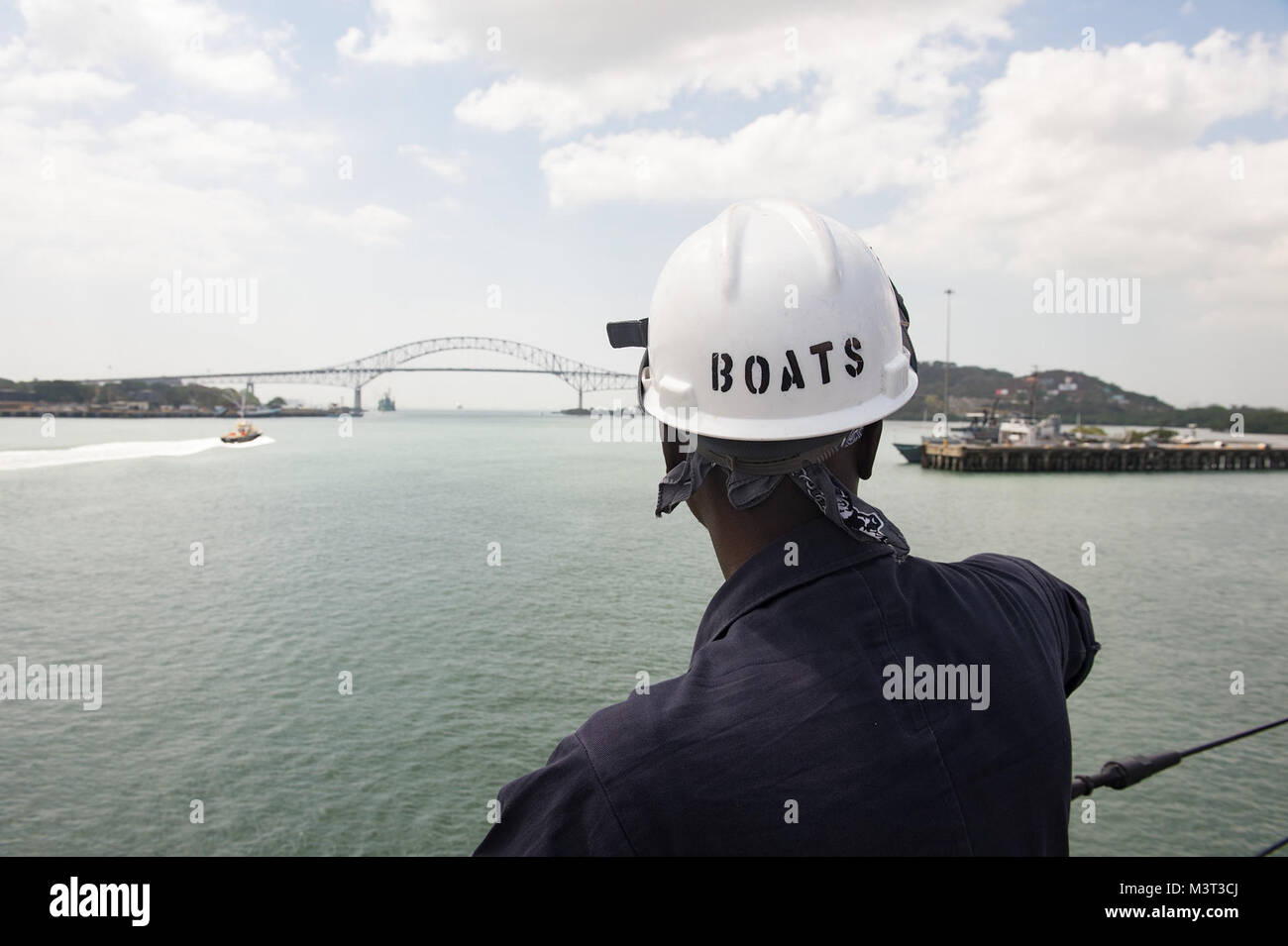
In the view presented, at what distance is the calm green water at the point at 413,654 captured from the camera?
27.7 feet

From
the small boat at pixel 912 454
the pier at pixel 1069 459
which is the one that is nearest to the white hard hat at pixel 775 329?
the pier at pixel 1069 459

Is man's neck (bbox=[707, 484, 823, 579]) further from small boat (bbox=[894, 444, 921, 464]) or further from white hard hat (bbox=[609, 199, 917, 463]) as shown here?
small boat (bbox=[894, 444, 921, 464])

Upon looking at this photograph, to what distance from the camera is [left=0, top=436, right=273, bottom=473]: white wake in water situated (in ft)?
162

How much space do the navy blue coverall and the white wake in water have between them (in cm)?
5500

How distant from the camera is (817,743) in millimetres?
992

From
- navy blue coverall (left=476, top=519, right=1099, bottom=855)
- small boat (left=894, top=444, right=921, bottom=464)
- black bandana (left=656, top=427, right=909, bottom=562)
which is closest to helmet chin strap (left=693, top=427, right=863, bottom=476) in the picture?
black bandana (left=656, top=427, right=909, bottom=562)

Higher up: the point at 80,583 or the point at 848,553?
the point at 848,553

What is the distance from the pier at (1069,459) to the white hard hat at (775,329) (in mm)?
58504

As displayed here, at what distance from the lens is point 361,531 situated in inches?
1041

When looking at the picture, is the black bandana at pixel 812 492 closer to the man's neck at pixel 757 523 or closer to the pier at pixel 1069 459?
the man's neck at pixel 757 523

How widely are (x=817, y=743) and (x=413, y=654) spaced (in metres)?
13.2
